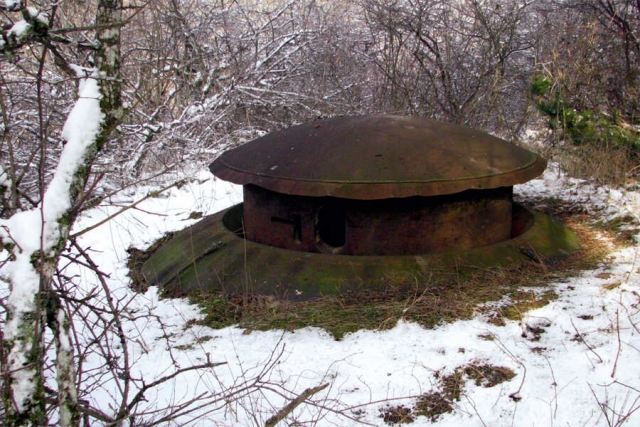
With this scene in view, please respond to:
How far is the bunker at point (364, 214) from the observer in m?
3.58

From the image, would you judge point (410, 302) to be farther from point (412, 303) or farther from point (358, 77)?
point (358, 77)

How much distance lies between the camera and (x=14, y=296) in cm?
176

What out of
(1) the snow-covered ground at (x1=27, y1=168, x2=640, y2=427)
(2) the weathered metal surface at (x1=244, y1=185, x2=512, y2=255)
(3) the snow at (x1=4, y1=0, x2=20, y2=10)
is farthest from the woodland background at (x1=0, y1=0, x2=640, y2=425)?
(3) the snow at (x1=4, y1=0, x2=20, y2=10)

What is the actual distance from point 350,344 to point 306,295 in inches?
24.0

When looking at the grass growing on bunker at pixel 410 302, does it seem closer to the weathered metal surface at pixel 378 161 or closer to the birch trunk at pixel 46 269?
the weathered metal surface at pixel 378 161

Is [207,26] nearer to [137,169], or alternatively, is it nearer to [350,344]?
[137,169]

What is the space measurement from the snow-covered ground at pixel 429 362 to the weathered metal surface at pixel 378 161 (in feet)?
2.85

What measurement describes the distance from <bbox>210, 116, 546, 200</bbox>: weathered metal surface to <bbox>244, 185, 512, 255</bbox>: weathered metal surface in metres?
0.17

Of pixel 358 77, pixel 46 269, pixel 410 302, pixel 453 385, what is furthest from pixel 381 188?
pixel 358 77

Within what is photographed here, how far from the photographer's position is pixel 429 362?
107 inches

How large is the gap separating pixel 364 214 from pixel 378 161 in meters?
0.37

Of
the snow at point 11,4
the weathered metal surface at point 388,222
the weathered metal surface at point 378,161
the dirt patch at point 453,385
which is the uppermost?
the snow at point 11,4

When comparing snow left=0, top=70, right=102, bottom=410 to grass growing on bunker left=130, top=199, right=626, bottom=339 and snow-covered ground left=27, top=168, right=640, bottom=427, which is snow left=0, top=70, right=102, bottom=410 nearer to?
snow-covered ground left=27, top=168, right=640, bottom=427

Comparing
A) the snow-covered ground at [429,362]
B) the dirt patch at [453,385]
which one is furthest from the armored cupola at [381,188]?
the dirt patch at [453,385]
